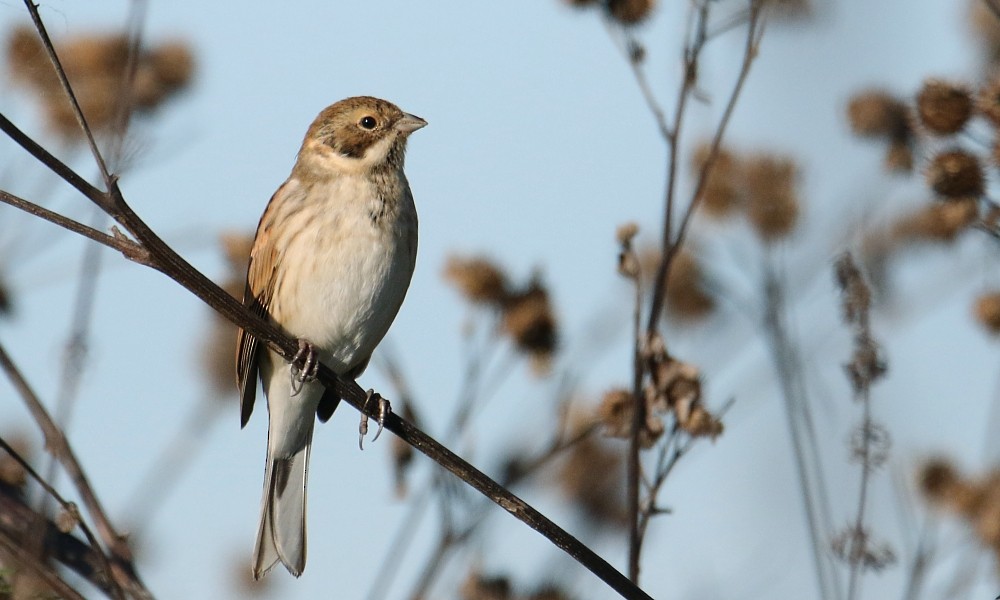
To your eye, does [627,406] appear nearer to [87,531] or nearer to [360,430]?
[360,430]

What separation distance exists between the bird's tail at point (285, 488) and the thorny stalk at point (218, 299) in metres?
1.45


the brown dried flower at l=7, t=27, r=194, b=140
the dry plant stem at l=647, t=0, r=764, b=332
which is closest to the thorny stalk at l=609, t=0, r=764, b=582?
the dry plant stem at l=647, t=0, r=764, b=332

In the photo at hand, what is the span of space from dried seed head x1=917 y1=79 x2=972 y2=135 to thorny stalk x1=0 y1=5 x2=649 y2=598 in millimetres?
2629

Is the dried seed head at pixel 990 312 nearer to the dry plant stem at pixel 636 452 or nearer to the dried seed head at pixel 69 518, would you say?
the dry plant stem at pixel 636 452

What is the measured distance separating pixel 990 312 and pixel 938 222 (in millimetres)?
413

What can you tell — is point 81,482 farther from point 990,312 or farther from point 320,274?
point 990,312

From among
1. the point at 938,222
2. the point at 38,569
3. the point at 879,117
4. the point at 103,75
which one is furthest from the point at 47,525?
the point at 879,117

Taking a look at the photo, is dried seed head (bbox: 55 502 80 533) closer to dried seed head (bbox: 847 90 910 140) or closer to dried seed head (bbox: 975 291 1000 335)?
dried seed head (bbox: 975 291 1000 335)

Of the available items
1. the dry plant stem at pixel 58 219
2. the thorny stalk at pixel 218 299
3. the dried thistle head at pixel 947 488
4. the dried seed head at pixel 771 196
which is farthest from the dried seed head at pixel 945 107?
the dry plant stem at pixel 58 219

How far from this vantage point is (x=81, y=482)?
346 cm

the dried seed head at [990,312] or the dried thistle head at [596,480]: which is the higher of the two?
the dried seed head at [990,312]

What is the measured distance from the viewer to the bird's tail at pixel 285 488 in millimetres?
4453

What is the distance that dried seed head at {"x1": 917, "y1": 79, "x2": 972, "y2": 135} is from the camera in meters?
4.79

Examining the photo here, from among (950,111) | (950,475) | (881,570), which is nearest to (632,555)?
(881,570)
